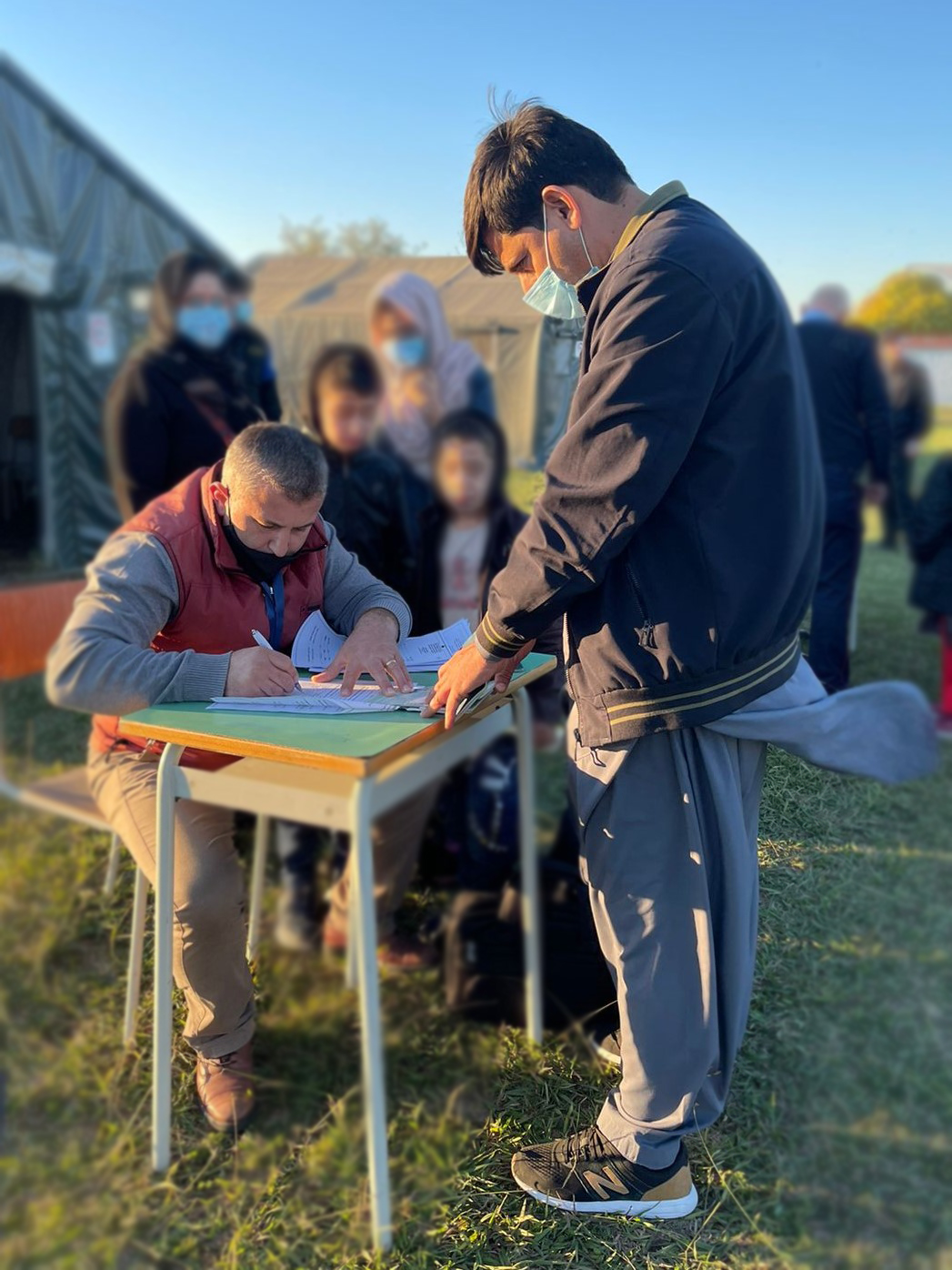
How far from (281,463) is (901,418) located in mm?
3322

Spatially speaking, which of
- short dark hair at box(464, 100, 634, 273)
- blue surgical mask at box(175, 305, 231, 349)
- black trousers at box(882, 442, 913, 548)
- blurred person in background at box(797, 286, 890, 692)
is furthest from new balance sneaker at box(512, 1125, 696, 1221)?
black trousers at box(882, 442, 913, 548)

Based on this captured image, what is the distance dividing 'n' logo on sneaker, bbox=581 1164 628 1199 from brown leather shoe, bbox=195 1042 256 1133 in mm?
709

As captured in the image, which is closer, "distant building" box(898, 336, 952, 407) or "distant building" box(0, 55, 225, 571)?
"distant building" box(898, 336, 952, 407)

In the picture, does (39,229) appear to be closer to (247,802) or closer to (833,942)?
(247,802)

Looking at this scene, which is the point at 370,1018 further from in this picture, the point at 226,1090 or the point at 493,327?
the point at 493,327

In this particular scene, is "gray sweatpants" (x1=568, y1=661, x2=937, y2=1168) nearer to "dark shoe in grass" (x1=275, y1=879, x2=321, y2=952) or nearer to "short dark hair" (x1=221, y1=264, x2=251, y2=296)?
"dark shoe in grass" (x1=275, y1=879, x2=321, y2=952)

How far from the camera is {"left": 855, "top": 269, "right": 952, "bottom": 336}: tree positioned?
2.53 meters

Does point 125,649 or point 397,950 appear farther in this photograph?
point 397,950

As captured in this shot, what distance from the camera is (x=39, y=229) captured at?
18.4 ft

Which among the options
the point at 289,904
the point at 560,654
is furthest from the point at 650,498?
the point at 289,904

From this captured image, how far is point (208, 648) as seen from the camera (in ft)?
5.89

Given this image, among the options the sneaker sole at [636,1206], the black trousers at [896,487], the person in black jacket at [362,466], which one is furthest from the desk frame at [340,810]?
the black trousers at [896,487]

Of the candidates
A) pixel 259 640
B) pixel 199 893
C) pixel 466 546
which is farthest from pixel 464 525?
pixel 199 893

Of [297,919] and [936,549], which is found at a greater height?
[936,549]
